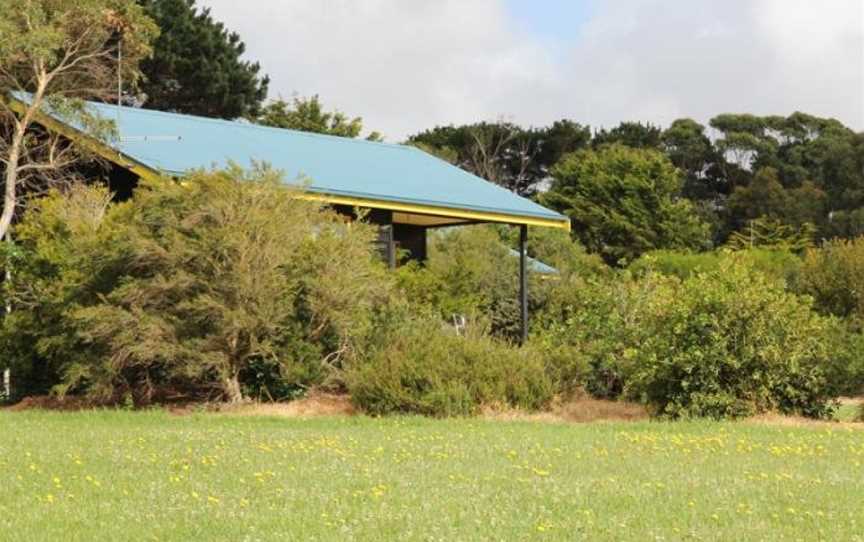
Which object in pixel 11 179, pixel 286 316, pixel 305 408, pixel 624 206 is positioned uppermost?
pixel 11 179

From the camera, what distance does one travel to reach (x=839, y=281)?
30.8 meters

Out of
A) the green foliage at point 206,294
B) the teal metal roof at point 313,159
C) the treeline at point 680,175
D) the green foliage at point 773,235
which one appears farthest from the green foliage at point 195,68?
the green foliage at point 206,294

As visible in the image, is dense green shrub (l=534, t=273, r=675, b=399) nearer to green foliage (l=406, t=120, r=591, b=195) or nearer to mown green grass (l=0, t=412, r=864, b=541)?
mown green grass (l=0, t=412, r=864, b=541)

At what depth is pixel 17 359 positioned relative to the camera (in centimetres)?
2108

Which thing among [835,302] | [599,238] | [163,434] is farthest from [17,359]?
[599,238]

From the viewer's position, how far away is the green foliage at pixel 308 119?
50359mm

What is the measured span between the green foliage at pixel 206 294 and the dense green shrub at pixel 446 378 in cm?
125

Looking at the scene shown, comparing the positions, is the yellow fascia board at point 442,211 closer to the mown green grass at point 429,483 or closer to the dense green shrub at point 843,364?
the dense green shrub at point 843,364

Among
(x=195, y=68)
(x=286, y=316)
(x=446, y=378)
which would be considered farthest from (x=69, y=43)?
(x=195, y=68)

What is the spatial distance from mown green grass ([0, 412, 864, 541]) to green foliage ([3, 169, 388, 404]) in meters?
3.44

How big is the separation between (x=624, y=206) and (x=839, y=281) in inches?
1094

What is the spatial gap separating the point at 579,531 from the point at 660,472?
313cm

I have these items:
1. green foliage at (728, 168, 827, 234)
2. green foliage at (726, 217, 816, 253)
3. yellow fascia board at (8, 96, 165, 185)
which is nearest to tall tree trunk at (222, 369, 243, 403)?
yellow fascia board at (8, 96, 165, 185)

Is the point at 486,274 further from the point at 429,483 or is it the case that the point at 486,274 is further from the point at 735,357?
the point at 429,483
